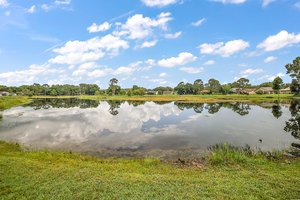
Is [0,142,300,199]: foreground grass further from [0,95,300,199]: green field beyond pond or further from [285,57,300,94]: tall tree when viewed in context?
[285,57,300,94]: tall tree

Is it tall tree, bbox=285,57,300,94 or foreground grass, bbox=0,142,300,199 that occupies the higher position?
tall tree, bbox=285,57,300,94

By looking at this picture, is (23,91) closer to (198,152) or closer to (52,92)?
(52,92)

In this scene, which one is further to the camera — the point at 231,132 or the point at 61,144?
the point at 231,132

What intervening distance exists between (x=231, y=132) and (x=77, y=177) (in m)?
22.4

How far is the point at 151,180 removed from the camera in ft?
38.3

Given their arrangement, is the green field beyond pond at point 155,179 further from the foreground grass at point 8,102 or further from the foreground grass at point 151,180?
the foreground grass at point 8,102

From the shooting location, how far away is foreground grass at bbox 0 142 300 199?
1009 centimetres

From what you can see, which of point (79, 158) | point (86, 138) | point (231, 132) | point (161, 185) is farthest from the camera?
point (231, 132)

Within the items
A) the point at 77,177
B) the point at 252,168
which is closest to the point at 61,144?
the point at 77,177

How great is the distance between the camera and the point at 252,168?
45.5 ft

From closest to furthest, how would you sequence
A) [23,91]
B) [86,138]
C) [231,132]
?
[86,138], [231,132], [23,91]

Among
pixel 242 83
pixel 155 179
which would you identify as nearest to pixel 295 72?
pixel 242 83

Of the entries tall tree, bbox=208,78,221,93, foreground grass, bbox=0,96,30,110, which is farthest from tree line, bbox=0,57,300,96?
foreground grass, bbox=0,96,30,110

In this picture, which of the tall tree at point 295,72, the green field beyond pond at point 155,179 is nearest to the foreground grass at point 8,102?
the green field beyond pond at point 155,179
